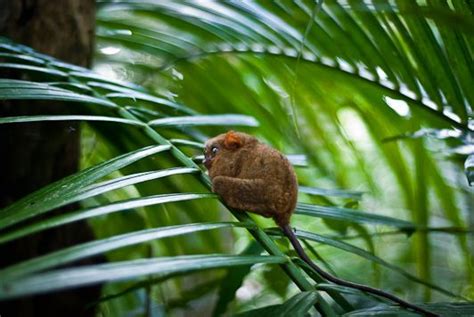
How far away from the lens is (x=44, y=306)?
99 cm

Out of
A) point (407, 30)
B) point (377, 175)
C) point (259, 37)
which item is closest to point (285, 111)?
point (259, 37)

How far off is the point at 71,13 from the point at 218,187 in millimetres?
493

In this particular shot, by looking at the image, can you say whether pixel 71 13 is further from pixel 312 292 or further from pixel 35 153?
pixel 312 292

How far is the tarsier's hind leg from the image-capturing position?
2.32 feet

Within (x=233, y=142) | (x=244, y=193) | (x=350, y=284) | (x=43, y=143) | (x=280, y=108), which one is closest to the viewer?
(x=350, y=284)

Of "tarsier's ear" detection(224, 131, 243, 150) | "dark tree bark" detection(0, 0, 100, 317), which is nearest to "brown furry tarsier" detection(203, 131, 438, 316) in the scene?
"tarsier's ear" detection(224, 131, 243, 150)

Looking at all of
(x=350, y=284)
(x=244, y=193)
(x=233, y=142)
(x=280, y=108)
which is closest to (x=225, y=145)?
(x=233, y=142)

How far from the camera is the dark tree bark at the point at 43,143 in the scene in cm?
96

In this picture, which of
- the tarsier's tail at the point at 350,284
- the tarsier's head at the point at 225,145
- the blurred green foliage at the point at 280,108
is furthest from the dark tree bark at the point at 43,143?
the tarsier's tail at the point at 350,284

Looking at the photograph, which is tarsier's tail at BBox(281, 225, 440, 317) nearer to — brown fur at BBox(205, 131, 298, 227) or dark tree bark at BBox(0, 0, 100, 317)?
brown fur at BBox(205, 131, 298, 227)

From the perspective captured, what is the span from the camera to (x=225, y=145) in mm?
817

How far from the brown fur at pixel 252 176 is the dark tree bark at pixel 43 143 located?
262 mm

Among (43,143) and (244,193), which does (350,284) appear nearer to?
(244,193)

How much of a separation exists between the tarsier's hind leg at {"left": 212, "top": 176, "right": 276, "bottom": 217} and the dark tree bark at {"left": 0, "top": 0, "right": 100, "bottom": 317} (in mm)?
316
